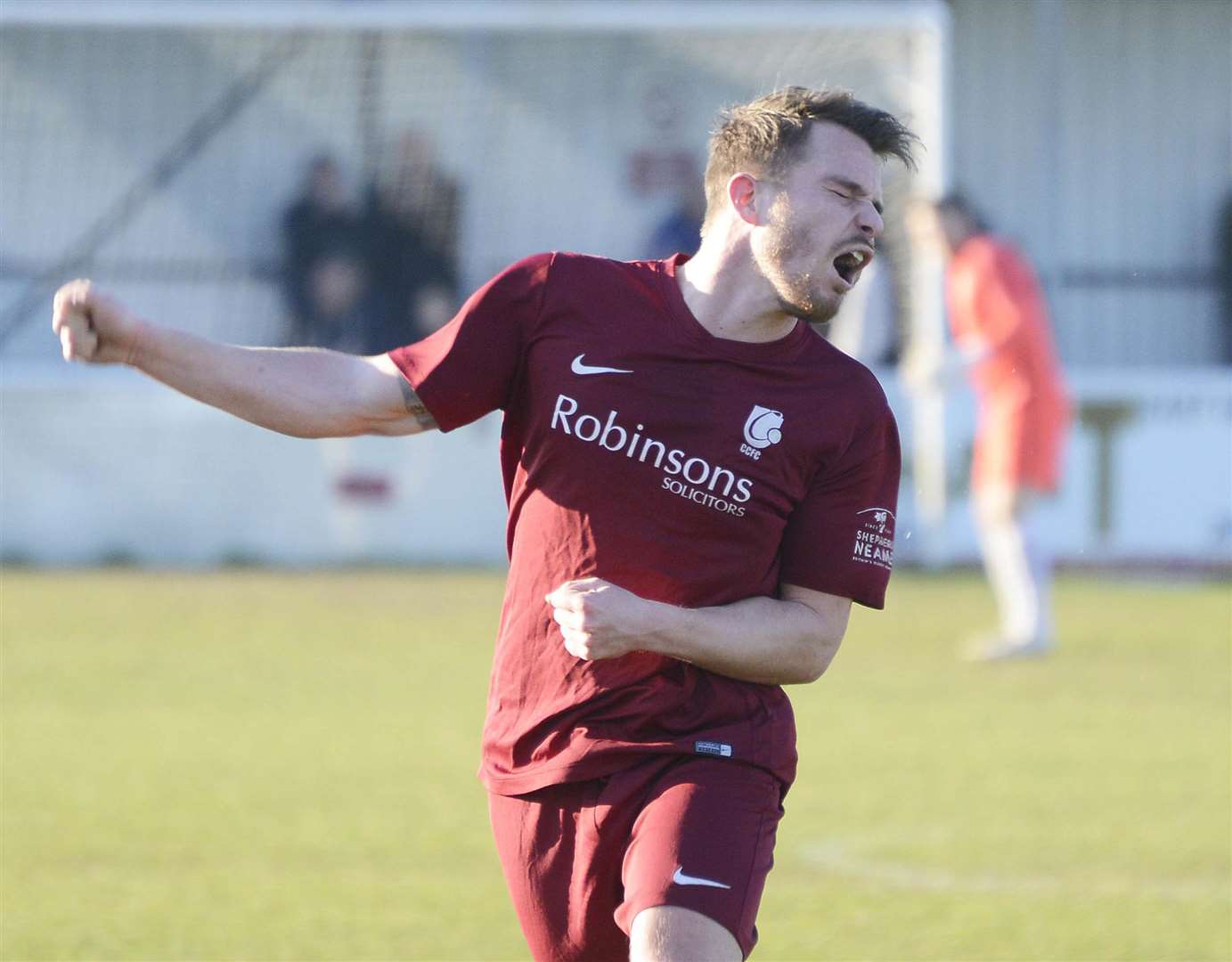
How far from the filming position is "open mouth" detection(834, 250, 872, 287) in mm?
3758

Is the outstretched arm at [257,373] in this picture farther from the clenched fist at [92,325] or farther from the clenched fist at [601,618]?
the clenched fist at [601,618]

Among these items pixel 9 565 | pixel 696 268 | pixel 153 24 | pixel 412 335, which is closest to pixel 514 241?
pixel 412 335

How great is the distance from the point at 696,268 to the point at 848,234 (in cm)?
35

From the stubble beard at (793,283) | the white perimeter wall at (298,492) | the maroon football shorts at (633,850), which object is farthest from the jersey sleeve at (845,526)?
the white perimeter wall at (298,492)

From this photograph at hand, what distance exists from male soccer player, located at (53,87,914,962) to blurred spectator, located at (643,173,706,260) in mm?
12048

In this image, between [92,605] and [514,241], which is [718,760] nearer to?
[92,605]

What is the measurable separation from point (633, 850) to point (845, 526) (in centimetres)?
74

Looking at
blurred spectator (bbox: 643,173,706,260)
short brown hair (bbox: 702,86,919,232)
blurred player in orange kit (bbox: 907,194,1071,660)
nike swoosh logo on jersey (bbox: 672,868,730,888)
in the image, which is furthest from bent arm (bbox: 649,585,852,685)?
blurred spectator (bbox: 643,173,706,260)

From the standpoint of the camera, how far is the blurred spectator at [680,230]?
16.4 metres

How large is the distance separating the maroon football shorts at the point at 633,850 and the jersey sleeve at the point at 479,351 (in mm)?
748

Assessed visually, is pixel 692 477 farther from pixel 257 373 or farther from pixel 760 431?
pixel 257 373

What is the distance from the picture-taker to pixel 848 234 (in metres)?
3.73

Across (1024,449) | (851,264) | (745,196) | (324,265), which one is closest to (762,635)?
(851,264)

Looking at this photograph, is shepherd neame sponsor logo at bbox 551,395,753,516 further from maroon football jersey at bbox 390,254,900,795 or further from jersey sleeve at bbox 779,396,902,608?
jersey sleeve at bbox 779,396,902,608
